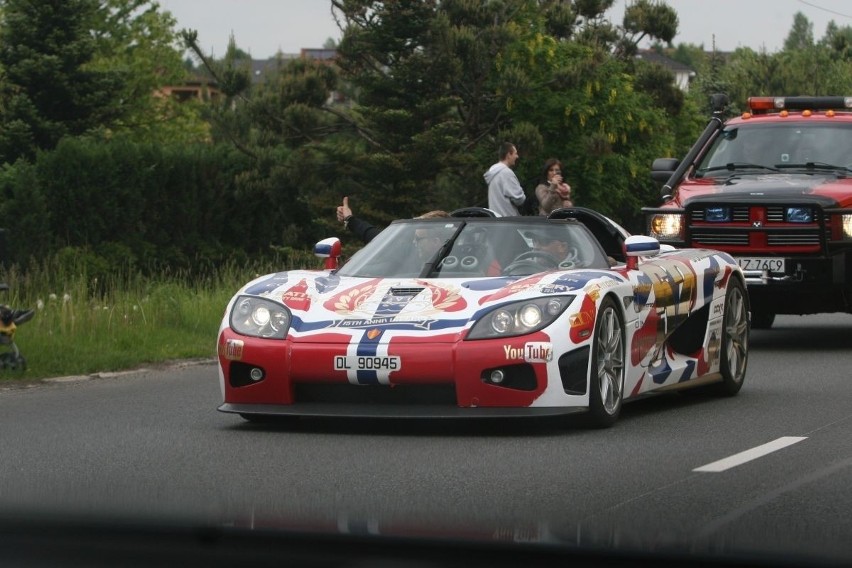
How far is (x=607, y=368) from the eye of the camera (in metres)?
8.93

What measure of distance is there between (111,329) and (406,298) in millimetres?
6786

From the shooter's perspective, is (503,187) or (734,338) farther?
(503,187)

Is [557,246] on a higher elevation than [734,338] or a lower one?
higher

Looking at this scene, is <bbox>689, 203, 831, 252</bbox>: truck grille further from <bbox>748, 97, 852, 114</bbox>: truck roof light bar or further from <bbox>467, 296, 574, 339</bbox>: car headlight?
<bbox>467, 296, 574, 339</bbox>: car headlight

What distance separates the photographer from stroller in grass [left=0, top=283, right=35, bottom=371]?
12.0 m

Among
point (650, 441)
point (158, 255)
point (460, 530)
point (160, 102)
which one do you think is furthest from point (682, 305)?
point (160, 102)

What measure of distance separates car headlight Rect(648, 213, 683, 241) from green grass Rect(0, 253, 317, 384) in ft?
13.5

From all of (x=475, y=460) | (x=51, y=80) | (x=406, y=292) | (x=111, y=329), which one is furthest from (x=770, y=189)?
(x=51, y=80)

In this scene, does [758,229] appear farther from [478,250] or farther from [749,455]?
[749,455]

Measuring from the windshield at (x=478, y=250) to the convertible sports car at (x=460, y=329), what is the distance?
10 millimetres

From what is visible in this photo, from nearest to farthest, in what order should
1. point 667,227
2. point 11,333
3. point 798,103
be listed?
point 11,333 → point 667,227 → point 798,103

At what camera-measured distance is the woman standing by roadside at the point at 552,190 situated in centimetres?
1981

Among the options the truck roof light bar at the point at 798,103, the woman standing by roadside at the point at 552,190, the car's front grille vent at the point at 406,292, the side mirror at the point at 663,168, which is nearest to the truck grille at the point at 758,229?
the side mirror at the point at 663,168

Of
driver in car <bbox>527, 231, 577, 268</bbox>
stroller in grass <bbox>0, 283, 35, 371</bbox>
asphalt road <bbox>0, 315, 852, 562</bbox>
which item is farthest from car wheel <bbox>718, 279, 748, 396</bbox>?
stroller in grass <bbox>0, 283, 35, 371</bbox>
